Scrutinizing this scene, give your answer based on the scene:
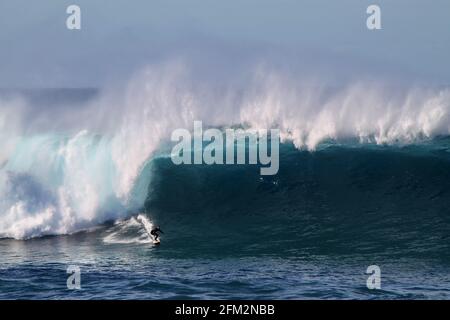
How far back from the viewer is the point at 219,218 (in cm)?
1927

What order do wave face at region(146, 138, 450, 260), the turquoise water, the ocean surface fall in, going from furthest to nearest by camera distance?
wave face at region(146, 138, 450, 260)
the ocean surface
the turquoise water

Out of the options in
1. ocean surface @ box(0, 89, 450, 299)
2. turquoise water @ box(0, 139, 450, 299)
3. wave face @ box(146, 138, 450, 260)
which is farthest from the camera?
wave face @ box(146, 138, 450, 260)

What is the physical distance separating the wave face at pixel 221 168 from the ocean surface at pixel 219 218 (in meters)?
0.06

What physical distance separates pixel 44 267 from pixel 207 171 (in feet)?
26.8

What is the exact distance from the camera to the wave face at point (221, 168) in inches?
782

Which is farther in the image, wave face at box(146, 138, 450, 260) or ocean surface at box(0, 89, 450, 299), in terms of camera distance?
wave face at box(146, 138, 450, 260)

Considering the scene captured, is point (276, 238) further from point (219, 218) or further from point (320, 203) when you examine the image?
point (320, 203)

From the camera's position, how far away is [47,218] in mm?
19797

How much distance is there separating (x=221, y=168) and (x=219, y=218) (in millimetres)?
3474

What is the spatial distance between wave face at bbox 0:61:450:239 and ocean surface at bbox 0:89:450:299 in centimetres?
6

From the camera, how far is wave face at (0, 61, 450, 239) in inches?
782

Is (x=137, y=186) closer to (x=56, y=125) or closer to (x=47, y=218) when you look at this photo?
(x=47, y=218)
